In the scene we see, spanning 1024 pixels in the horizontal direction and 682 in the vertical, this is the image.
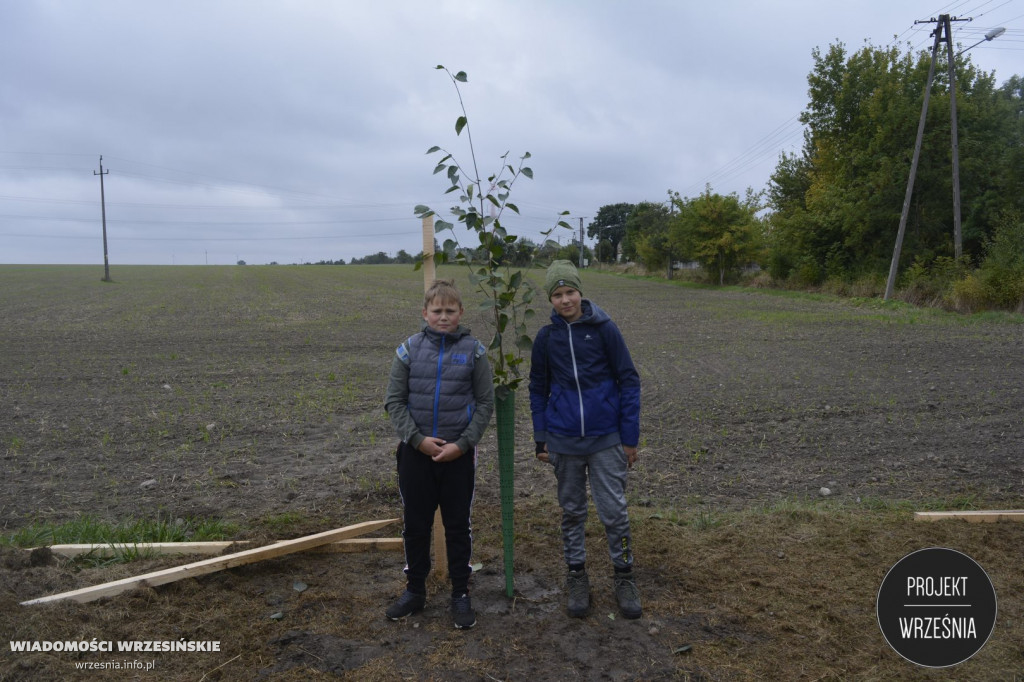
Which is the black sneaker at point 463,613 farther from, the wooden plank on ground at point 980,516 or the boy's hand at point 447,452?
the wooden plank on ground at point 980,516

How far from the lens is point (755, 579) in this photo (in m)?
3.98

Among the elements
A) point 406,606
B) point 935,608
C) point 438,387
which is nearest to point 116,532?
point 406,606

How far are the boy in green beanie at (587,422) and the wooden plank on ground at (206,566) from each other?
64.2 inches

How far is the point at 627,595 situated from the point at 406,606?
3.94 feet

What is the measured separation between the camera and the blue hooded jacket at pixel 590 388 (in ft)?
12.0

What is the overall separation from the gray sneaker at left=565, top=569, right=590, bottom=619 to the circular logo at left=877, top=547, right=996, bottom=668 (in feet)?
4.70

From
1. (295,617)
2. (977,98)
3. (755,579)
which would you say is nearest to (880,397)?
(755,579)

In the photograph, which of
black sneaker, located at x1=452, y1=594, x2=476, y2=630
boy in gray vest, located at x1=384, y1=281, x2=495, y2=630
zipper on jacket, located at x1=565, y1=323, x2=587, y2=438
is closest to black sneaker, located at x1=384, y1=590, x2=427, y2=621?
boy in gray vest, located at x1=384, y1=281, x2=495, y2=630

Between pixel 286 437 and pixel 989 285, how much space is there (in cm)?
2124

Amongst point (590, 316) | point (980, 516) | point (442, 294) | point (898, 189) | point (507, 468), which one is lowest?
point (980, 516)

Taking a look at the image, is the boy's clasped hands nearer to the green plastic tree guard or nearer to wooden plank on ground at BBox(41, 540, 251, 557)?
the green plastic tree guard

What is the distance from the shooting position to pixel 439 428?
3.56 metres

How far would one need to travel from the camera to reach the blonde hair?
3590 mm

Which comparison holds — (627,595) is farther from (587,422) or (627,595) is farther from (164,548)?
(164,548)
